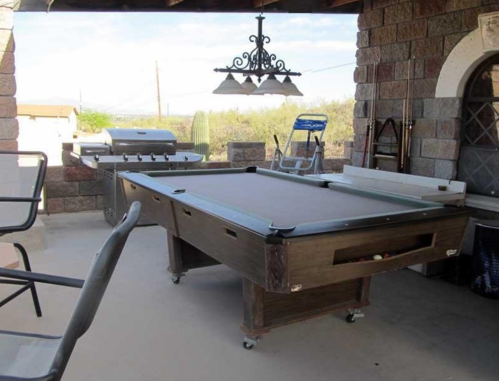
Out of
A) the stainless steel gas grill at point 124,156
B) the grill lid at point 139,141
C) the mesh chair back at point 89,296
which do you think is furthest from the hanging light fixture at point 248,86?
the mesh chair back at point 89,296

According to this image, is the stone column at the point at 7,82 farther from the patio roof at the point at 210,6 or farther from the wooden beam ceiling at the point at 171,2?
the wooden beam ceiling at the point at 171,2

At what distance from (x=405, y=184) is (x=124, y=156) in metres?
2.73

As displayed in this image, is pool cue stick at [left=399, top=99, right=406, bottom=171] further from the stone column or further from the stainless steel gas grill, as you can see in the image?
the stone column

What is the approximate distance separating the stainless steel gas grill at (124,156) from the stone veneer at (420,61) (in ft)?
6.56

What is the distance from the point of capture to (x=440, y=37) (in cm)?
388

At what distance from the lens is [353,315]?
2824mm

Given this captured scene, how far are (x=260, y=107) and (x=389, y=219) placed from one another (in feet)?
48.9

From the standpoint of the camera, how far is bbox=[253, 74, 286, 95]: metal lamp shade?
15.7 ft

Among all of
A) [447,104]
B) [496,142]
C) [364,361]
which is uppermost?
[447,104]

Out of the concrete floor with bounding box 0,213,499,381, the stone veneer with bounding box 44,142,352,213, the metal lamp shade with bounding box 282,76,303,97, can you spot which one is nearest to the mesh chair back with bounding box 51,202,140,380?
the concrete floor with bounding box 0,213,499,381

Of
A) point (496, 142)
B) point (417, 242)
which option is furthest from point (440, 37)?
point (417, 242)

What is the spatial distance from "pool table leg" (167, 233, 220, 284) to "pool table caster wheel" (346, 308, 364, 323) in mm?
1081

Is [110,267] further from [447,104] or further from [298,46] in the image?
[298,46]

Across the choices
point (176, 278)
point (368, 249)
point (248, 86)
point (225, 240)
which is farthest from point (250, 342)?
point (248, 86)
